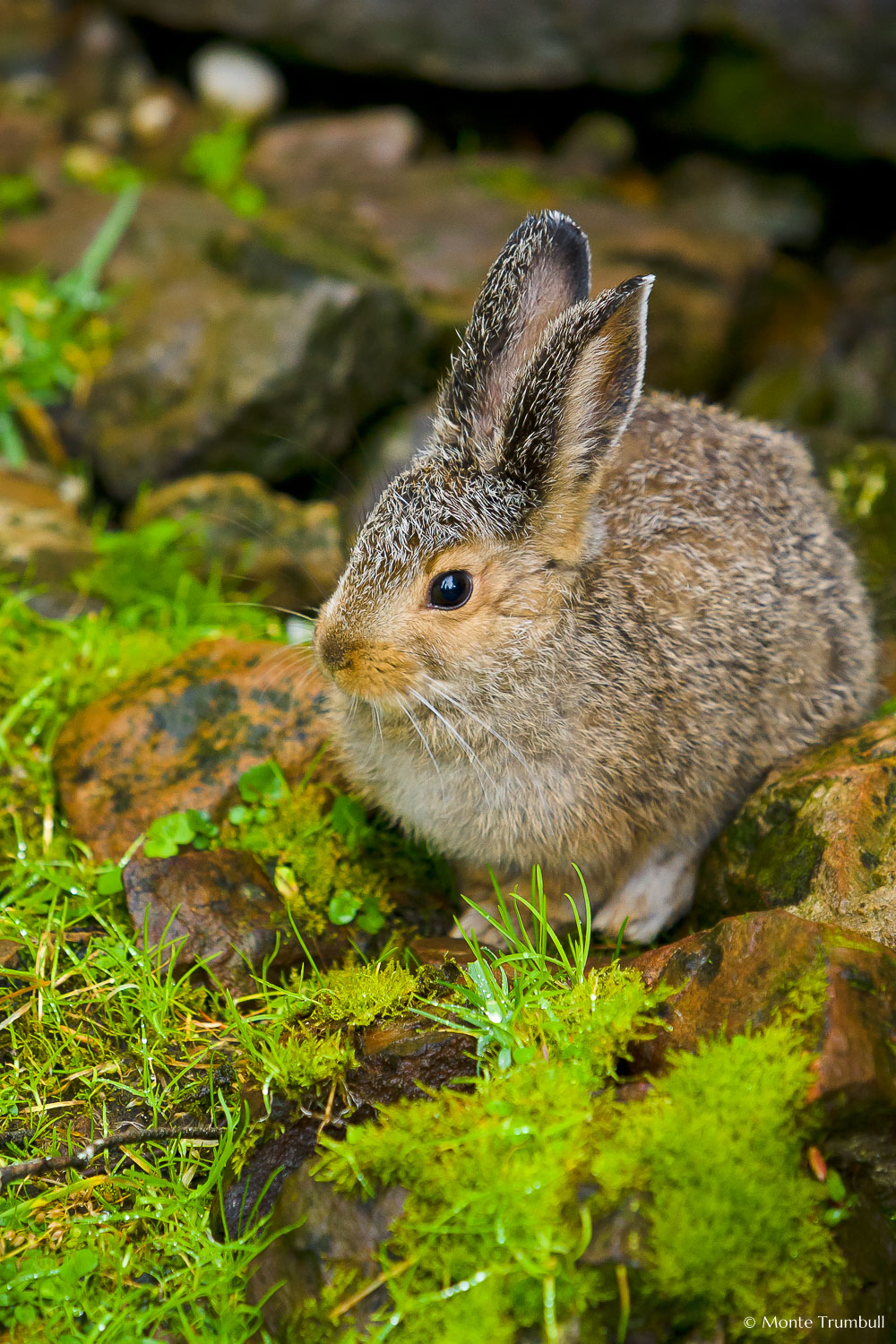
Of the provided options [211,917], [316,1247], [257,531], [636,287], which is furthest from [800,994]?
[257,531]

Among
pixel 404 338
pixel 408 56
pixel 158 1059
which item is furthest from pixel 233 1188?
pixel 408 56

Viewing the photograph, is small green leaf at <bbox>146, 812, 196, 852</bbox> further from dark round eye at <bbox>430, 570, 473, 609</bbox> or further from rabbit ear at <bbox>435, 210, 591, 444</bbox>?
rabbit ear at <bbox>435, 210, 591, 444</bbox>

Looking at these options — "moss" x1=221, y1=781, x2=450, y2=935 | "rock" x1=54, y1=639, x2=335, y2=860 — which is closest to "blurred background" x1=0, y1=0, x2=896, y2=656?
"rock" x1=54, y1=639, x2=335, y2=860

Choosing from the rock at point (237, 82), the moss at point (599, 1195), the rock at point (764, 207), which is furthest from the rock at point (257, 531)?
the rock at point (764, 207)

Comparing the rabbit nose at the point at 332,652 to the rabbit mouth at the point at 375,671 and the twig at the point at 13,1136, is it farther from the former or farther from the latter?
the twig at the point at 13,1136

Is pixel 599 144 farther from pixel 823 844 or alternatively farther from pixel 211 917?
pixel 211 917

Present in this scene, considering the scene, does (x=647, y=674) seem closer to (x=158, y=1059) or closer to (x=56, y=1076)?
(x=158, y=1059)
